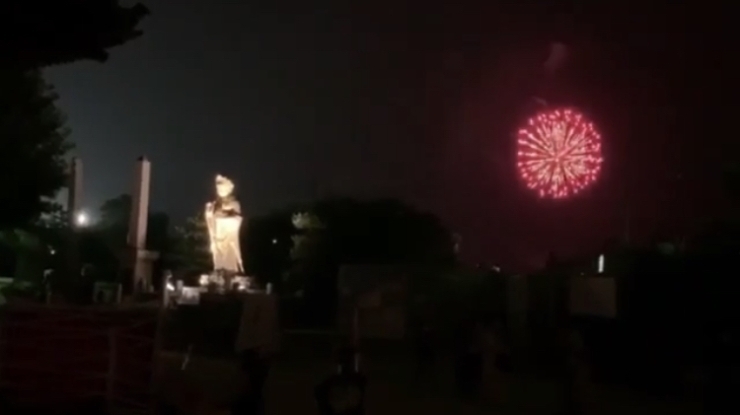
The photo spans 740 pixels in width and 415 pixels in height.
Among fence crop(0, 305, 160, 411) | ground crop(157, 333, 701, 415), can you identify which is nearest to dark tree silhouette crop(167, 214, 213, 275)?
ground crop(157, 333, 701, 415)

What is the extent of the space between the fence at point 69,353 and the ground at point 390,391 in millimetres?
757

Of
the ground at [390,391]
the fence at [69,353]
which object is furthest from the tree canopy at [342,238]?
the fence at [69,353]

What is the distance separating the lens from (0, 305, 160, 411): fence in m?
12.3

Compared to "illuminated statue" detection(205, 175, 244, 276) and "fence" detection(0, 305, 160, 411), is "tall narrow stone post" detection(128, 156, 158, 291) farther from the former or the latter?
"fence" detection(0, 305, 160, 411)

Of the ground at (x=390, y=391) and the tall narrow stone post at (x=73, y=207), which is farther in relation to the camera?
the tall narrow stone post at (x=73, y=207)

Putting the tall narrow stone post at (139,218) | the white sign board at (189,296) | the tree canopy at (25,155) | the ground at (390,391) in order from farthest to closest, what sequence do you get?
1. the tall narrow stone post at (139,218)
2. the white sign board at (189,296)
3. the tree canopy at (25,155)
4. the ground at (390,391)

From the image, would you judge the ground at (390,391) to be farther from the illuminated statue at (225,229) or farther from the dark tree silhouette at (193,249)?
the dark tree silhouette at (193,249)

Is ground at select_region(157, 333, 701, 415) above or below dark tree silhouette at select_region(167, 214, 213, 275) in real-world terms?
below

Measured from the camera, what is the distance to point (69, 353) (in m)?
12.4

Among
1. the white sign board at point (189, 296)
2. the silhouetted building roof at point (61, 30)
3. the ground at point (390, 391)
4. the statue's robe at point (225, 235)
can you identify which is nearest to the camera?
the silhouetted building roof at point (61, 30)

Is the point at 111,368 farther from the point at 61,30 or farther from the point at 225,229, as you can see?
the point at 225,229

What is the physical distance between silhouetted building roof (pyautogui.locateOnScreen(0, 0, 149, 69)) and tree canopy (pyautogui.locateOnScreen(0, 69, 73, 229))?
1249 cm

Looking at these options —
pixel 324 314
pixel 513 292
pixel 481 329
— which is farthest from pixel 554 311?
pixel 324 314

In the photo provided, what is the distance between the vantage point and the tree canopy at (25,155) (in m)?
25.1
